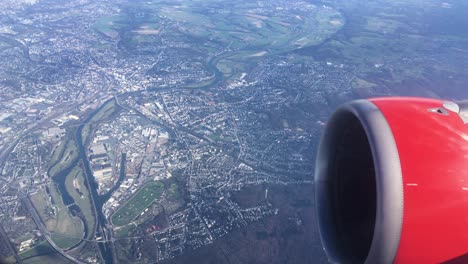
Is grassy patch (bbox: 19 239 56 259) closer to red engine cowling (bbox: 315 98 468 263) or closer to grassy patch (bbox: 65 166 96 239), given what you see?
grassy patch (bbox: 65 166 96 239)

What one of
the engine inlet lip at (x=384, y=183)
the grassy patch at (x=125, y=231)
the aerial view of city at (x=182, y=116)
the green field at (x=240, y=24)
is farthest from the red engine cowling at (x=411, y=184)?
the green field at (x=240, y=24)

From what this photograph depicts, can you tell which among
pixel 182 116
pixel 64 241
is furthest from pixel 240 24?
pixel 64 241

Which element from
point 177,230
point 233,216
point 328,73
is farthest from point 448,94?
point 177,230

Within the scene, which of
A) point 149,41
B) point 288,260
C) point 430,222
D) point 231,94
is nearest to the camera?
point 430,222

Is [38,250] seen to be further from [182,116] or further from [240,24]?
[240,24]

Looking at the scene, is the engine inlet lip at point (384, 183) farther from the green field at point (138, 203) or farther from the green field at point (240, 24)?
the green field at point (240, 24)

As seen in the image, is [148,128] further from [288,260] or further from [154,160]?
[288,260]

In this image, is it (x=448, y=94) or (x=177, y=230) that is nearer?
(x=177, y=230)
